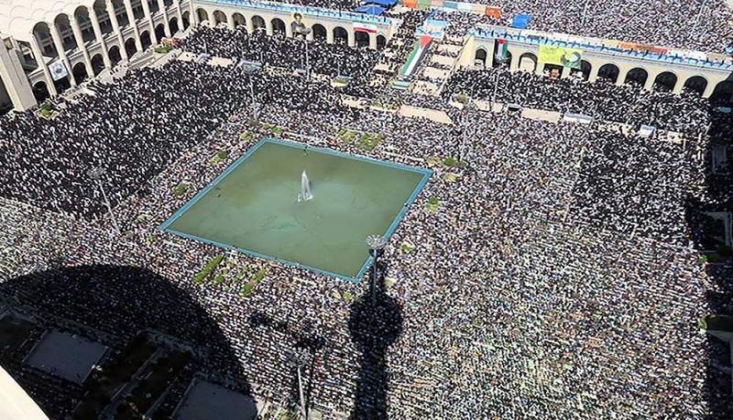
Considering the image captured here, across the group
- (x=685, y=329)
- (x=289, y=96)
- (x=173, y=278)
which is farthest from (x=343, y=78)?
(x=685, y=329)

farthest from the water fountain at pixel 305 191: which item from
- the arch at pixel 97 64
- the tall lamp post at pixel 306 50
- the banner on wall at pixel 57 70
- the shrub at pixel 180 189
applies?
the arch at pixel 97 64

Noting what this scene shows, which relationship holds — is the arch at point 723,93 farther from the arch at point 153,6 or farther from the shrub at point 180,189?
the arch at point 153,6

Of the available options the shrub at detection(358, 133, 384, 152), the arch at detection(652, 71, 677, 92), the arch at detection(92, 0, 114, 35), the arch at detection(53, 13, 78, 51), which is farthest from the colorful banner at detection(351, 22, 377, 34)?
the arch at detection(652, 71, 677, 92)

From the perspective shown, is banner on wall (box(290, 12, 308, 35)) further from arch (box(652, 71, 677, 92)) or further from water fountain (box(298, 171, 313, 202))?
arch (box(652, 71, 677, 92))

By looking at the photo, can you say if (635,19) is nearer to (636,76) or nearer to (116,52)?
(636,76)

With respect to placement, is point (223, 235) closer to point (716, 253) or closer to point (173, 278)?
point (173, 278)

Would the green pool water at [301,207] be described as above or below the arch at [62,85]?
below

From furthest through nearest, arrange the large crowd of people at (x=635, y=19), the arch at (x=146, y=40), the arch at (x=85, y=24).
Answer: the arch at (x=146, y=40) < the large crowd of people at (x=635, y=19) < the arch at (x=85, y=24)
